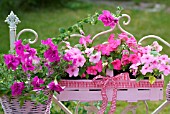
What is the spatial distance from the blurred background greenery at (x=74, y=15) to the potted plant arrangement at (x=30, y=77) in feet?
13.9

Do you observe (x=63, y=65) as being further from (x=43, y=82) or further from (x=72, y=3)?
(x=72, y=3)

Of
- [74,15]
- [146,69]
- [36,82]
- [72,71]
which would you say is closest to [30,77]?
[36,82]

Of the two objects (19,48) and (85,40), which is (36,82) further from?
(85,40)

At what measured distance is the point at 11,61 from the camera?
8.60 ft

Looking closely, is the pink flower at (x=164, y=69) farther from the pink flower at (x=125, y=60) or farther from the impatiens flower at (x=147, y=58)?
the pink flower at (x=125, y=60)

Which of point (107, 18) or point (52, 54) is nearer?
point (52, 54)

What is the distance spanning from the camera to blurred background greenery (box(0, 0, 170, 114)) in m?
7.94

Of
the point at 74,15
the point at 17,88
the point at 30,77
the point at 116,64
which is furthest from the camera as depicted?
the point at 74,15

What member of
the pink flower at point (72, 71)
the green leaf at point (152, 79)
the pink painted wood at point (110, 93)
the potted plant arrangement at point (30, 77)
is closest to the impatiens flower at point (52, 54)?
the potted plant arrangement at point (30, 77)

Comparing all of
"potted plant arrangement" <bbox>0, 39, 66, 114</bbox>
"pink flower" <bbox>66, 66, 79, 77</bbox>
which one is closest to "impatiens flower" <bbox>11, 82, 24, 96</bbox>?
"potted plant arrangement" <bbox>0, 39, 66, 114</bbox>

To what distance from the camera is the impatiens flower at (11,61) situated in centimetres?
262

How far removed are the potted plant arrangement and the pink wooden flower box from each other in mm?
124

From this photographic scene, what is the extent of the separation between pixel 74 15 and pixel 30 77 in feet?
20.7

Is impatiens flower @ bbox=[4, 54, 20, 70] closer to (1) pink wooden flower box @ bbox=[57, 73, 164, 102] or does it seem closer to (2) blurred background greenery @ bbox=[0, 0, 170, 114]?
(1) pink wooden flower box @ bbox=[57, 73, 164, 102]
